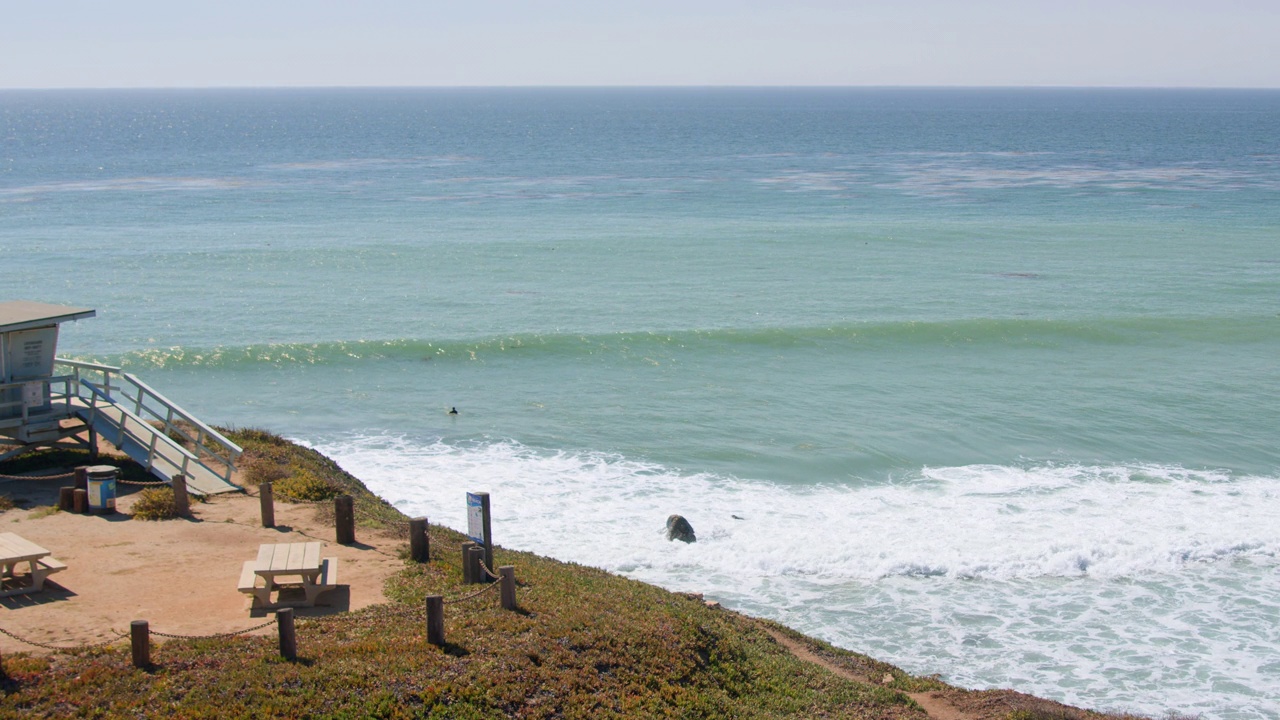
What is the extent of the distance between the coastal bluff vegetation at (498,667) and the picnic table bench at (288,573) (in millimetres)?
469

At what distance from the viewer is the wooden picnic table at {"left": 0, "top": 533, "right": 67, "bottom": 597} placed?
43.4 ft

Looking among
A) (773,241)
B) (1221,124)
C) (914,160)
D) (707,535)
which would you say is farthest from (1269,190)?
(1221,124)

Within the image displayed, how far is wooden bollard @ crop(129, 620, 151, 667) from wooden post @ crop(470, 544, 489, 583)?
4124 millimetres

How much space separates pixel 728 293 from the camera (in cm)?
4509

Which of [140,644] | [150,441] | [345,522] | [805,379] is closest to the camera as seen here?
[140,644]

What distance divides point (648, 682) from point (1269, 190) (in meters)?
84.5

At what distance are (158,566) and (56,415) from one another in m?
5.18

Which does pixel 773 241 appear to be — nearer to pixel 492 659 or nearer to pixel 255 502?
pixel 255 502

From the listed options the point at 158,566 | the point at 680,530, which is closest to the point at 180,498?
the point at 158,566

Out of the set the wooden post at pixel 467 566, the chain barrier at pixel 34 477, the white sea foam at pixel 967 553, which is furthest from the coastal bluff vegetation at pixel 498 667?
the white sea foam at pixel 967 553

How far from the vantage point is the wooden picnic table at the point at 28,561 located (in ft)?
43.4

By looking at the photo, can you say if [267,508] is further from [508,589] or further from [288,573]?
[508,589]

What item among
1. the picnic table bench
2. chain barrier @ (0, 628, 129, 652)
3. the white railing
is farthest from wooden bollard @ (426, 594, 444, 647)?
the white railing

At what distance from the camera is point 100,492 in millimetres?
16656
